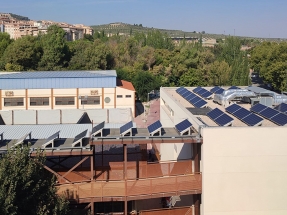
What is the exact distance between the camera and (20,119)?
2827cm

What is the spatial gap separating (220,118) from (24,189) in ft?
27.6

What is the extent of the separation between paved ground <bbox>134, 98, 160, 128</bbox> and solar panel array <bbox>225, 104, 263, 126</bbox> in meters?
21.2

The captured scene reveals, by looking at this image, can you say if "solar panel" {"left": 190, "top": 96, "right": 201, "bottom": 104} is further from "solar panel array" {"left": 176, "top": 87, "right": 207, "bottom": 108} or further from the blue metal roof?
the blue metal roof

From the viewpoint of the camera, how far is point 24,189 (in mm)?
10281

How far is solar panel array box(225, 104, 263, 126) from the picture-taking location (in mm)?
14746

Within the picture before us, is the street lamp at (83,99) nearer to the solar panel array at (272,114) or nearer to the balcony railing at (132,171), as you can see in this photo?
the solar panel array at (272,114)

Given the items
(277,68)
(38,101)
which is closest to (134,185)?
(38,101)

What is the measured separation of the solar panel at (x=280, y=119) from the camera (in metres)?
14.6

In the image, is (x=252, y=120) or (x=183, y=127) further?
(x=252, y=120)

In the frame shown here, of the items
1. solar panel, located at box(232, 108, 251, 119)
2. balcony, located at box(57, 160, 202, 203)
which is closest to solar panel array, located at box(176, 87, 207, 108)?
solar panel, located at box(232, 108, 251, 119)

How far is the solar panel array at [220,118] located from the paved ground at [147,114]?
71.2 ft

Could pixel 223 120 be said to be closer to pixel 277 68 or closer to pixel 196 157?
pixel 196 157

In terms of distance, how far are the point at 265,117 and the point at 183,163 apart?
13.5 ft

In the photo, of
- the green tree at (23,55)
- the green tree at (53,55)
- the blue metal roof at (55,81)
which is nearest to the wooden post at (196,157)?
the blue metal roof at (55,81)
